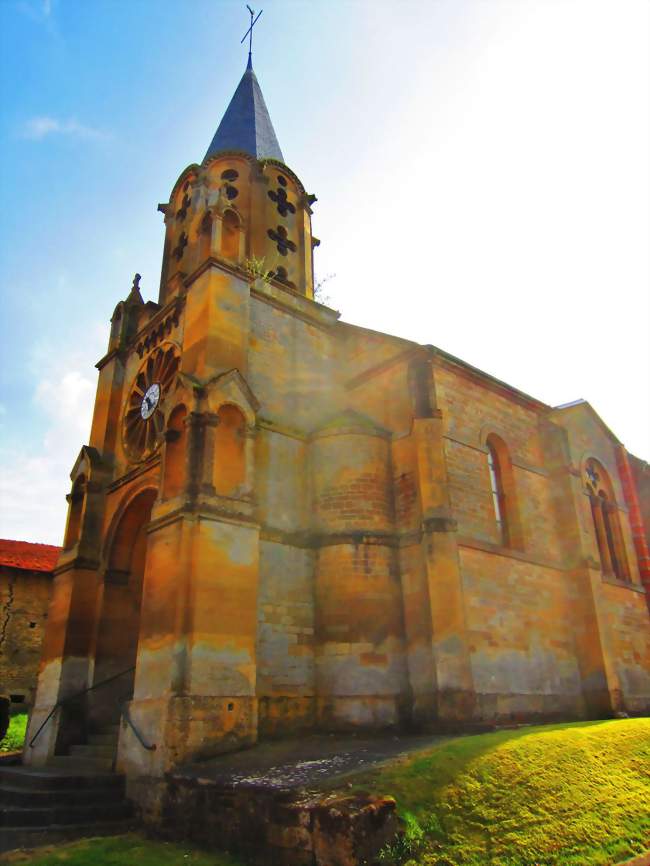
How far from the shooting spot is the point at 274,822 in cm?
743

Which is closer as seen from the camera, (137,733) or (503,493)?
(137,733)

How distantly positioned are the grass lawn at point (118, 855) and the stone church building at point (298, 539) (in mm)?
1411

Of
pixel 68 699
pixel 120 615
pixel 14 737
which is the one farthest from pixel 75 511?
pixel 14 737

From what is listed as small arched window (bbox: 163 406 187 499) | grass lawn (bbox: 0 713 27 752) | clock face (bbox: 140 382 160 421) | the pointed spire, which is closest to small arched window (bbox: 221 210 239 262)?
clock face (bbox: 140 382 160 421)

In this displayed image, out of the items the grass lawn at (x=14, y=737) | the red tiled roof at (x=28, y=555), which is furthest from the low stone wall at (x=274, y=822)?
the red tiled roof at (x=28, y=555)

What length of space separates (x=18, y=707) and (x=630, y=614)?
20945mm

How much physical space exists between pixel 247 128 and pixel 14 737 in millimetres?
20619

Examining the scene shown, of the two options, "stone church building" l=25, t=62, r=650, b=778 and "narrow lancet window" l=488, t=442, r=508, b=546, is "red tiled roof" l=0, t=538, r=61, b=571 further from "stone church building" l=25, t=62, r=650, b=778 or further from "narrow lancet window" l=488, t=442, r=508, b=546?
"narrow lancet window" l=488, t=442, r=508, b=546

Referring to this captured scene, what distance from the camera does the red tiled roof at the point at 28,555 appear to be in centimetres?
2588

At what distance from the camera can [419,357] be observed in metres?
15.2

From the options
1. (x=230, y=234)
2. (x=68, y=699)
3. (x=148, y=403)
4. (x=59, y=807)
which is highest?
(x=230, y=234)

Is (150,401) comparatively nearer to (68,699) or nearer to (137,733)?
(68,699)

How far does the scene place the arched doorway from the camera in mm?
14523

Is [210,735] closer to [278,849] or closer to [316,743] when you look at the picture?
[316,743]
